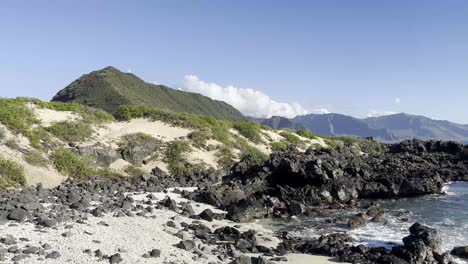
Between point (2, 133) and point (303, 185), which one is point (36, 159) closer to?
point (2, 133)

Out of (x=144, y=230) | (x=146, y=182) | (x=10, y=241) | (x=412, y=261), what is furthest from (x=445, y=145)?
(x=10, y=241)

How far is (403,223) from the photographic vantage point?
106 feet

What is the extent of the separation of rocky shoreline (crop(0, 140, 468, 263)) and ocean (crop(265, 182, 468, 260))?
1558 millimetres

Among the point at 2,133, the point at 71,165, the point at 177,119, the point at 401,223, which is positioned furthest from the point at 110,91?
the point at 401,223

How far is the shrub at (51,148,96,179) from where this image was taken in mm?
44319

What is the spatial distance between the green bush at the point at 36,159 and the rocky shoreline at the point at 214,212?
11.6 feet

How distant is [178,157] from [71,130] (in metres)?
13.8

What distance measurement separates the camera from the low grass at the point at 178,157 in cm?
5291

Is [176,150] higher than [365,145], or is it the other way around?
[365,145]

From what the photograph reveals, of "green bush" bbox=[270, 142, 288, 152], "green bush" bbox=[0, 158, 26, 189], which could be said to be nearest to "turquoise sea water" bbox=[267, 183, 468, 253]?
"green bush" bbox=[0, 158, 26, 189]

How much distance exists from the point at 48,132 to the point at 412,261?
4253 cm

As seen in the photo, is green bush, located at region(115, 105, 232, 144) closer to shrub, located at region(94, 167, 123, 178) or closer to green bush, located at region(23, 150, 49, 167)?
shrub, located at region(94, 167, 123, 178)

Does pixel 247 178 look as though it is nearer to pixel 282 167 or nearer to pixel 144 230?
pixel 282 167

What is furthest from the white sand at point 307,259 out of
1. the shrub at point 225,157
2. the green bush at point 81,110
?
the green bush at point 81,110
